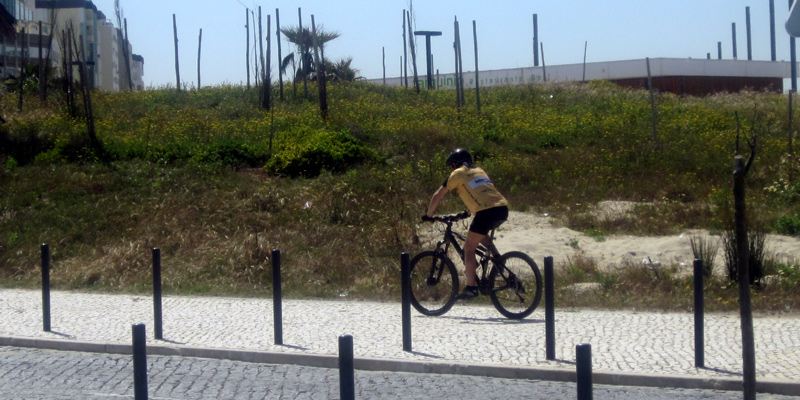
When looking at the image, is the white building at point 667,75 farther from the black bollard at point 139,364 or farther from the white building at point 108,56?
the black bollard at point 139,364

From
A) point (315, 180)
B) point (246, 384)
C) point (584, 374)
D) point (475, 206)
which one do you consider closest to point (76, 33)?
point (315, 180)

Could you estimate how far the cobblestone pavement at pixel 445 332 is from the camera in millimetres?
8914

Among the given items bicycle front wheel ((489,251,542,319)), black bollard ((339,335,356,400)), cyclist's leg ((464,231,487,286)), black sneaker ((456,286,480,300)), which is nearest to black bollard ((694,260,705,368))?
bicycle front wheel ((489,251,542,319))

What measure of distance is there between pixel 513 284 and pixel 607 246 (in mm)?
4782

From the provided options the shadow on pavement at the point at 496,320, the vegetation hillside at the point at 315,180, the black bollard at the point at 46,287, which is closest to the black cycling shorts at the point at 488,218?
the shadow on pavement at the point at 496,320

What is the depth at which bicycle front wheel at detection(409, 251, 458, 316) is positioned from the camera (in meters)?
11.4

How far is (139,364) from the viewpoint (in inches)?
230

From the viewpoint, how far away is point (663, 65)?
145 feet

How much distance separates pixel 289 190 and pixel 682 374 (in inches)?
462

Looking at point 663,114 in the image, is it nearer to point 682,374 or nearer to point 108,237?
point 108,237

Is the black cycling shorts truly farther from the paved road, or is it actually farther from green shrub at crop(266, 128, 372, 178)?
green shrub at crop(266, 128, 372, 178)

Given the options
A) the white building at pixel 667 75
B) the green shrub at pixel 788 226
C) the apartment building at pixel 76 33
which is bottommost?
the green shrub at pixel 788 226

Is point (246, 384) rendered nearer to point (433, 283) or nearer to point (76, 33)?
point (433, 283)

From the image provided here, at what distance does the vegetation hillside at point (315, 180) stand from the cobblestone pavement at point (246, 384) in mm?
4038
